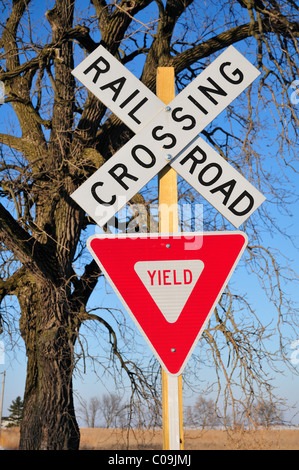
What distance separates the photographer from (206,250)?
2684 mm

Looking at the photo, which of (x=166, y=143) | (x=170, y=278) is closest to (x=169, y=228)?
(x=170, y=278)

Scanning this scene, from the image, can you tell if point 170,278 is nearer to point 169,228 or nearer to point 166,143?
point 169,228

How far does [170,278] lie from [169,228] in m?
0.33

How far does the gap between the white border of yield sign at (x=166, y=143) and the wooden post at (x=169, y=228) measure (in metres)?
0.08

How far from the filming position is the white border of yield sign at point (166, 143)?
2.88 metres

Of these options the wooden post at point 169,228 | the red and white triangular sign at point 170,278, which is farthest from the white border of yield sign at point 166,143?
the red and white triangular sign at point 170,278

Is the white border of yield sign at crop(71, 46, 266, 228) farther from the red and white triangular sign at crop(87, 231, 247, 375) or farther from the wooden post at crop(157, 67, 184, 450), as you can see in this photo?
the red and white triangular sign at crop(87, 231, 247, 375)

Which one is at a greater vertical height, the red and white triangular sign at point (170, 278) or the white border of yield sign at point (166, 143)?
the white border of yield sign at point (166, 143)

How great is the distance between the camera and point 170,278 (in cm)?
261

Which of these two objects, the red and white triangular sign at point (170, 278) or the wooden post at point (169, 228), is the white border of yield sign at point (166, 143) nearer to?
the wooden post at point (169, 228)

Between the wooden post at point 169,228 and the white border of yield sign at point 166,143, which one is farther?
the white border of yield sign at point 166,143

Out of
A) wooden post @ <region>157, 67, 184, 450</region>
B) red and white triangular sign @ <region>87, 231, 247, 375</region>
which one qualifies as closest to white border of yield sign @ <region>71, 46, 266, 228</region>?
wooden post @ <region>157, 67, 184, 450</region>

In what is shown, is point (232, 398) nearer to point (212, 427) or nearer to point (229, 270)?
point (212, 427)

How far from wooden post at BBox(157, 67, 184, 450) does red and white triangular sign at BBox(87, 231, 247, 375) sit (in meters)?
0.10
